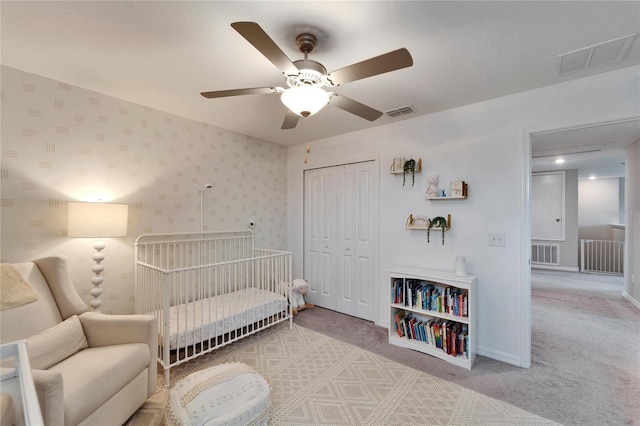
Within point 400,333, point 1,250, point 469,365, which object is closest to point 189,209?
point 1,250

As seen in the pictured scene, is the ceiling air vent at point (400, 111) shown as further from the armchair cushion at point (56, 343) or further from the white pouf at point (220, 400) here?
the armchair cushion at point (56, 343)

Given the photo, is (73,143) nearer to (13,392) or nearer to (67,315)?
(67,315)

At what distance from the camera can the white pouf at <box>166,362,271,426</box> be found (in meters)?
1.54

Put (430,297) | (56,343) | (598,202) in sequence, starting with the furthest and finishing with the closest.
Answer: (598,202)
(430,297)
(56,343)

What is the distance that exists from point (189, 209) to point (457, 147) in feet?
9.81

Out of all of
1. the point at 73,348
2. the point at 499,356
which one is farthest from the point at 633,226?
the point at 73,348

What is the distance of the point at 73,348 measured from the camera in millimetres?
1756

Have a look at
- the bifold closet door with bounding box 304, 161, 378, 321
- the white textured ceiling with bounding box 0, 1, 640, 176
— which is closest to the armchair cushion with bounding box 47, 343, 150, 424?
the white textured ceiling with bounding box 0, 1, 640, 176

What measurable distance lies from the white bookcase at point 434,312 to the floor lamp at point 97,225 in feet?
8.53

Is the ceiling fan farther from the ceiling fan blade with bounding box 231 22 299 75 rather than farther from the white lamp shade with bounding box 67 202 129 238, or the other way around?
the white lamp shade with bounding box 67 202 129 238

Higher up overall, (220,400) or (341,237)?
(341,237)

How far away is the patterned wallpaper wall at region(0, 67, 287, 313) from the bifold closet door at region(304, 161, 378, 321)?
1029 millimetres

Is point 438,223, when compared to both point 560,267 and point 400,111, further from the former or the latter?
point 560,267

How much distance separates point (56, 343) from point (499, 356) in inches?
134
